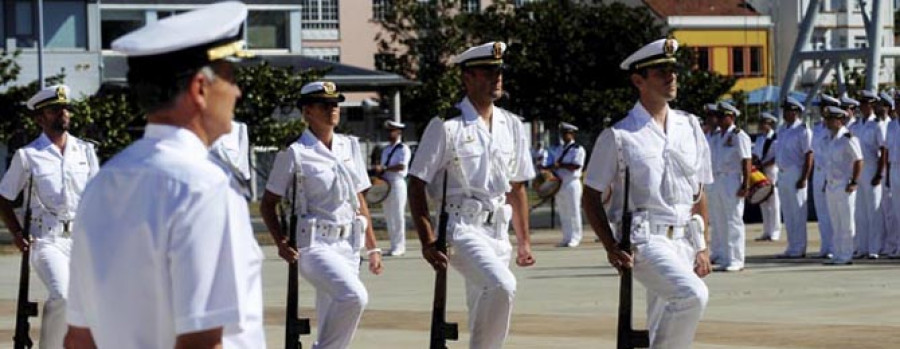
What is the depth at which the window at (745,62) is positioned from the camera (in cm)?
10712

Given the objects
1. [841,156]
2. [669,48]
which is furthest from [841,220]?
[669,48]

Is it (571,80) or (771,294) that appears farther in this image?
(571,80)

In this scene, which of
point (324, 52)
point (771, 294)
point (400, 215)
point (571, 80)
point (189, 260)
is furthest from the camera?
point (324, 52)

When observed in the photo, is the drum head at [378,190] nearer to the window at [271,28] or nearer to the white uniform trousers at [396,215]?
the white uniform trousers at [396,215]

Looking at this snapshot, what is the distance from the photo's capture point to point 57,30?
213 ft

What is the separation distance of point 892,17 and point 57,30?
4287 cm

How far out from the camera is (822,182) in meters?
25.5

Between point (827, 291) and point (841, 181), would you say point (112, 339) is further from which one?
point (841, 181)

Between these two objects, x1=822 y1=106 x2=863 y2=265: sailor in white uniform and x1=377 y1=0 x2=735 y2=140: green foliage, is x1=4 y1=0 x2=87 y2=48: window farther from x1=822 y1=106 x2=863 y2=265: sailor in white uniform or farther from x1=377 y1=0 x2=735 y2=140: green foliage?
x1=822 y1=106 x2=863 y2=265: sailor in white uniform

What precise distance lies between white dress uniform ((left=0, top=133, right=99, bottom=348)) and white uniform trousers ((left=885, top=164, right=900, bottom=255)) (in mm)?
13691

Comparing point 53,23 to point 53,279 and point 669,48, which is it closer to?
point 53,279

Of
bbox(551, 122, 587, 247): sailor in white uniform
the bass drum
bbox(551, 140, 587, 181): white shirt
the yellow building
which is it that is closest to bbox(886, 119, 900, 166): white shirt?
bbox(551, 122, 587, 247): sailor in white uniform

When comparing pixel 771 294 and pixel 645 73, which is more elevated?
pixel 645 73

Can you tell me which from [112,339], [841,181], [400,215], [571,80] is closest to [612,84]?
[571,80]
